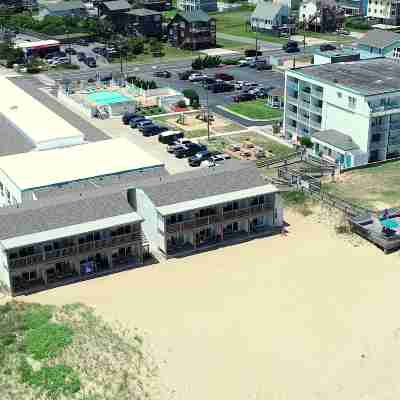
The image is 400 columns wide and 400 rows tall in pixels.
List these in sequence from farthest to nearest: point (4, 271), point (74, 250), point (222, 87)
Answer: point (222, 87), point (74, 250), point (4, 271)

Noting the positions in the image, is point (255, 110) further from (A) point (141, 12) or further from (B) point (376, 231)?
(A) point (141, 12)

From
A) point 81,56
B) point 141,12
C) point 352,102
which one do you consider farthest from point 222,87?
point 141,12

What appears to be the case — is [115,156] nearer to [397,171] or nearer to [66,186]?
[66,186]

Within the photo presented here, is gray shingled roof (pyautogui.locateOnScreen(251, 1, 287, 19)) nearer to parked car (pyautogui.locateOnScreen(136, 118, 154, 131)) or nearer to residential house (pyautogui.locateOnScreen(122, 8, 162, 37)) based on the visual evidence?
residential house (pyautogui.locateOnScreen(122, 8, 162, 37))

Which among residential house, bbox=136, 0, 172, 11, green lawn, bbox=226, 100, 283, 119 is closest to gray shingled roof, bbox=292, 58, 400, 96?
green lawn, bbox=226, 100, 283, 119

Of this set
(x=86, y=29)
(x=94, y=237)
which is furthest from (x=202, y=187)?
(x=86, y=29)

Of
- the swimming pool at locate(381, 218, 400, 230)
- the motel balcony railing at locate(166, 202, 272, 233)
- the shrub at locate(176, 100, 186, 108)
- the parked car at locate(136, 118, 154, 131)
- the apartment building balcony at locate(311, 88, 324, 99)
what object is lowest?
the swimming pool at locate(381, 218, 400, 230)
